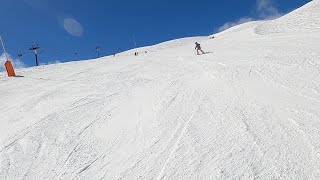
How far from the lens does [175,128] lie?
6.50 meters

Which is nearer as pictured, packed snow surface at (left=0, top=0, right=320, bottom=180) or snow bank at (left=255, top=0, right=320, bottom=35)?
packed snow surface at (left=0, top=0, right=320, bottom=180)

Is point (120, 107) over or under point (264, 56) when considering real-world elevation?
under

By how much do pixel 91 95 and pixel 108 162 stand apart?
4.84 metres

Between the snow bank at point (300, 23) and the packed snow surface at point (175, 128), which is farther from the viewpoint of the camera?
the snow bank at point (300, 23)

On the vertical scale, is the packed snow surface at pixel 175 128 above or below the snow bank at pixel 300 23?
below

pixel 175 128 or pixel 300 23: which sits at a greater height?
pixel 300 23

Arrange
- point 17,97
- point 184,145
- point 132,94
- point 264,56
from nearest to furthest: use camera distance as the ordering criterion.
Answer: point 184,145 < point 132,94 < point 17,97 < point 264,56

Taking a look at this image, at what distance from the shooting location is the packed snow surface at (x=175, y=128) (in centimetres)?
500

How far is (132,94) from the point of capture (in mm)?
9750

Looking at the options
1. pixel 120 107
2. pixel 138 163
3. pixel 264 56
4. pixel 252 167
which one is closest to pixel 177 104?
pixel 120 107

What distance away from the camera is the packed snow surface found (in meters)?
5.00

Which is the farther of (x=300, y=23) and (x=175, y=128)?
(x=300, y=23)

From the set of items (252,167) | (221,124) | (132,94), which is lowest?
(252,167)

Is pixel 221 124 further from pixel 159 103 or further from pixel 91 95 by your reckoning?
pixel 91 95
